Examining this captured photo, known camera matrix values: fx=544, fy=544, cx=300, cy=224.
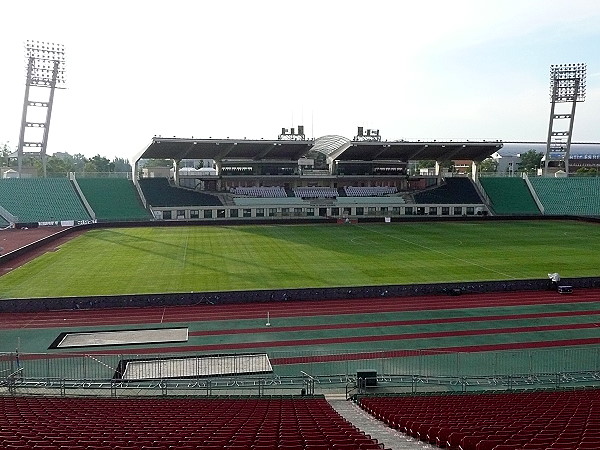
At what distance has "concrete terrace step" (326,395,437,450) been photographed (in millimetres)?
10124

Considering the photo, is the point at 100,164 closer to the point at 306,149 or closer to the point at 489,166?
the point at 306,149

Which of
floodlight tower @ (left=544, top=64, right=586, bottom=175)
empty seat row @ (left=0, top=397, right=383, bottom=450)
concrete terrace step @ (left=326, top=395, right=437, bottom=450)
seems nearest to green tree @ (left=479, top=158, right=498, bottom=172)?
floodlight tower @ (left=544, top=64, right=586, bottom=175)

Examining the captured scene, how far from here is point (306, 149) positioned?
78750 mm

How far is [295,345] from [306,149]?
189 ft

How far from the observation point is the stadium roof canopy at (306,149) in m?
72.8

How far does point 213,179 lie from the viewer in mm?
80375

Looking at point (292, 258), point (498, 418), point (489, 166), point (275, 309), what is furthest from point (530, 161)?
point (498, 418)

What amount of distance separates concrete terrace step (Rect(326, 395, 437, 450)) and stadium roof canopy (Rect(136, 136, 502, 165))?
2300 inches

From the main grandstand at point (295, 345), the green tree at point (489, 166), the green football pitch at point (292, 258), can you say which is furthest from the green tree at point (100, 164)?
the green tree at point (489, 166)

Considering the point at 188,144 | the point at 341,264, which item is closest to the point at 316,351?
the point at 341,264

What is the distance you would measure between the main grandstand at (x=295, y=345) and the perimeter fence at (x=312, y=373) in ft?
0.29

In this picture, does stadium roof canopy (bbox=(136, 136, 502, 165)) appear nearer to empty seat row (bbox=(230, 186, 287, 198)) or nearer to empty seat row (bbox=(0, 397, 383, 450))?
empty seat row (bbox=(230, 186, 287, 198))

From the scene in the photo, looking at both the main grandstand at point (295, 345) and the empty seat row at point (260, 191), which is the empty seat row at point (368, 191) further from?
the main grandstand at point (295, 345)

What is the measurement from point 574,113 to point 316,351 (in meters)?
85.2
